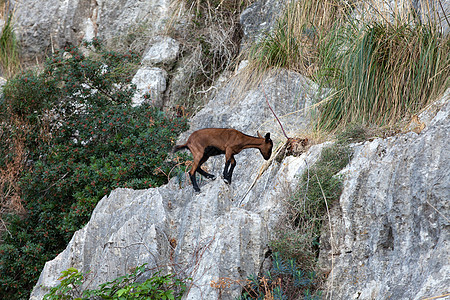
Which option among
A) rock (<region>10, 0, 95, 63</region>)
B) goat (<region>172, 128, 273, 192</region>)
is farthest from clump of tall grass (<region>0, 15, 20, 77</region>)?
goat (<region>172, 128, 273, 192</region>)

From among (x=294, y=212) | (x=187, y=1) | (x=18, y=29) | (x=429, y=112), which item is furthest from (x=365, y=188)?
(x=18, y=29)

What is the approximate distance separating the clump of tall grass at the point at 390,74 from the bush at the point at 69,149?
2.73 metres

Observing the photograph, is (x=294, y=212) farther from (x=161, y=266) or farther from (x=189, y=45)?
(x=189, y=45)

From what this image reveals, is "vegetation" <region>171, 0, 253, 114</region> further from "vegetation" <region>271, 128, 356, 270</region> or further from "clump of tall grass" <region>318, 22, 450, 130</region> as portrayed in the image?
"vegetation" <region>271, 128, 356, 270</region>

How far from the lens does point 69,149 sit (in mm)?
8148

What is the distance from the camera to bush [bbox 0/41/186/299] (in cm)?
746

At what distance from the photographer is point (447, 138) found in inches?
154

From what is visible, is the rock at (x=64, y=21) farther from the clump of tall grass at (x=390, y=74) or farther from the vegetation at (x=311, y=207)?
the vegetation at (x=311, y=207)

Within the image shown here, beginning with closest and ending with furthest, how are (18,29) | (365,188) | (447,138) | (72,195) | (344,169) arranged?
(447,138) < (365,188) < (344,169) < (72,195) < (18,29)

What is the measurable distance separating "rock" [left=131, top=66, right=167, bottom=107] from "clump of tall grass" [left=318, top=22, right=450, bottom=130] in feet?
13.4

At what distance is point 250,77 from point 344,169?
3.56m

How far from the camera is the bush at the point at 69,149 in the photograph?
24.5 feet

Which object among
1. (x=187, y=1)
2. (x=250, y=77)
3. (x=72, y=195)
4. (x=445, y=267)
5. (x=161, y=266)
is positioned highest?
(x=187, y=1)

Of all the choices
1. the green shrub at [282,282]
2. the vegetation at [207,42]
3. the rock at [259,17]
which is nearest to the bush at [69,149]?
the vegetation at [207,42]
